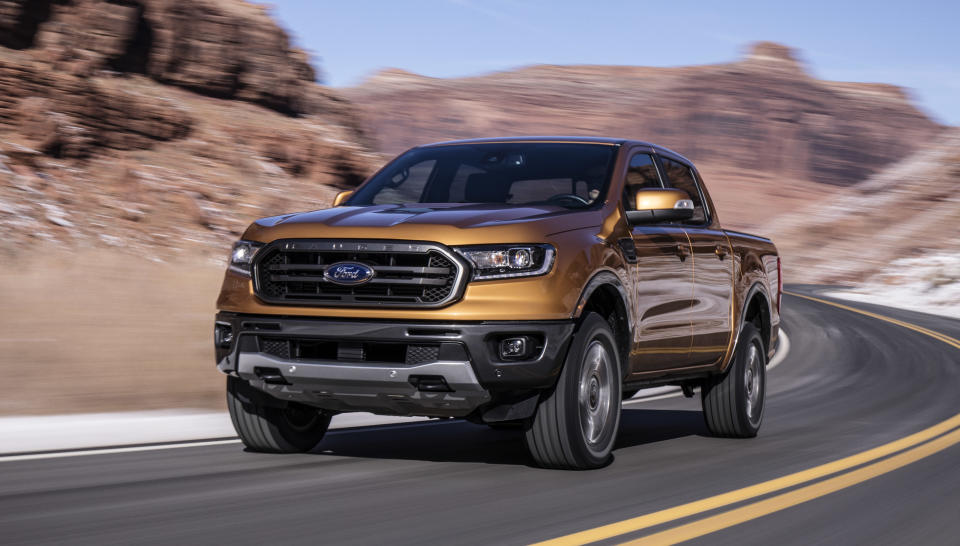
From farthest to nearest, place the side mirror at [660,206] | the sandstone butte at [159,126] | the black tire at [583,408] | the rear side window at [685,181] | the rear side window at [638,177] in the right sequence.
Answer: the sandstone butte at [159,126], the rear side window at [685,181], the rear side window at [638,177], the side mirror at [660,206], the black tire at [583,408]

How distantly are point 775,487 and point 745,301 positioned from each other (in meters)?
2.94

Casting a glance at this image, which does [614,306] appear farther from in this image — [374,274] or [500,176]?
[374,274]

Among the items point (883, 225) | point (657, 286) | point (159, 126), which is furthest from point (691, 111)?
point (657, 286)

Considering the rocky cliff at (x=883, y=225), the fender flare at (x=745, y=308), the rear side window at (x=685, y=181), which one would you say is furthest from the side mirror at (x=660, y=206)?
the rocky cliff at (x=883, y=225)

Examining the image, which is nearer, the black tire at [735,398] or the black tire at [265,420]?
the black tire at [265,420]

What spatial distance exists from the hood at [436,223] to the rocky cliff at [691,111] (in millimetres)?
115186

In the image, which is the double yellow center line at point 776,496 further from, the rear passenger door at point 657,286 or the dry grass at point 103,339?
the dry grass at point 103,339

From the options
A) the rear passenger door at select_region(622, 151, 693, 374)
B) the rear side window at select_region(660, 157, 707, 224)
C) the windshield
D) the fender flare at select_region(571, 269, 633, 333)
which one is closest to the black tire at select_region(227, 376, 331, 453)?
the windshield

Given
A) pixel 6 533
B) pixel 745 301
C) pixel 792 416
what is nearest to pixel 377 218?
pixel 6 533

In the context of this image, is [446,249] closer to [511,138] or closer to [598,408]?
[598,408]

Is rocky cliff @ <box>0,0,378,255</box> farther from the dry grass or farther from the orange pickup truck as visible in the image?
the orange pickup truck

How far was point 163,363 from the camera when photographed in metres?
12.1

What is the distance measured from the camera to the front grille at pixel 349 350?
6.56 metres

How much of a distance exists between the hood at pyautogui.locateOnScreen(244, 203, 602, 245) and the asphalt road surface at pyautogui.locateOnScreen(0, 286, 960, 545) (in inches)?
52.9
